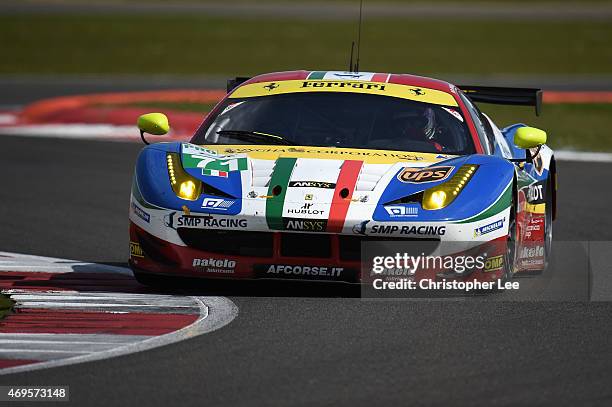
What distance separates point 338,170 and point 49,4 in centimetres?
4678

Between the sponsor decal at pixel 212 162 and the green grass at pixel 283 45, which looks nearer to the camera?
the sponsor decal at pixel 212 162

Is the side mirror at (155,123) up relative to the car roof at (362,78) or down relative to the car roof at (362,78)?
down

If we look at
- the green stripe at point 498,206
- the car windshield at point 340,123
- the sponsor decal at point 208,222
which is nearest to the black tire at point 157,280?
the sponsor decal at point 208,222

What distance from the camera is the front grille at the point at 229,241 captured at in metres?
7.28

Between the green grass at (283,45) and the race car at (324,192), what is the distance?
21729 mm

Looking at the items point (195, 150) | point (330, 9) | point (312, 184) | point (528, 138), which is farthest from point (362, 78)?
point (330, 9)

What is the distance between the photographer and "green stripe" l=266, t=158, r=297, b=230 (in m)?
7.19

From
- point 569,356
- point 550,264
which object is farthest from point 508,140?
point 569,356

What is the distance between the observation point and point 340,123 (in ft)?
27.8

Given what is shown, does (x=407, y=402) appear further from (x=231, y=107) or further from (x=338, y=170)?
(x=231, y=107)

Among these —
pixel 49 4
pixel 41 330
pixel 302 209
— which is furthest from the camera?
pixel 49 4

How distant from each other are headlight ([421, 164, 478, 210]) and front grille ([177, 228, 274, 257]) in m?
0.78

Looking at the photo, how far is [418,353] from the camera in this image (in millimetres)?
6082

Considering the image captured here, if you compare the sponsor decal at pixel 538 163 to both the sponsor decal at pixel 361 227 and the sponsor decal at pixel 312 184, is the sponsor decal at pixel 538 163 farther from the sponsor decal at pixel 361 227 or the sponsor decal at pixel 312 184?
the sponsor decal at pixel 361 227
